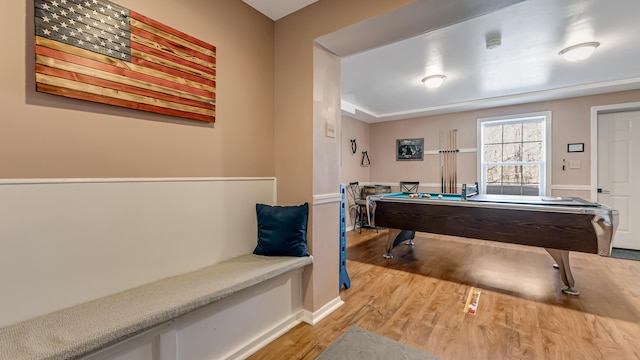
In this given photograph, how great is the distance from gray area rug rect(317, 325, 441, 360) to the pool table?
1662 millimetres

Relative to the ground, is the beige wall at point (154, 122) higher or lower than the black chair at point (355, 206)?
higher

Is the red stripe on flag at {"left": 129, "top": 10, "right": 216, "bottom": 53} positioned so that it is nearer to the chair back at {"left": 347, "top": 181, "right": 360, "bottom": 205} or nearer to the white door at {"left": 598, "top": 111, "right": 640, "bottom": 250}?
the chair back at {"left": 347, "top": 181, "right": 360, "bottom": 205}

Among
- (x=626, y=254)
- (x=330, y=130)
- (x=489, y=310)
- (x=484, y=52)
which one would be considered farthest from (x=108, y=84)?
(x=626, y=254)

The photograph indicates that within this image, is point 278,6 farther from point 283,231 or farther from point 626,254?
point 626,254

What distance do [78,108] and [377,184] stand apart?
5.75 m

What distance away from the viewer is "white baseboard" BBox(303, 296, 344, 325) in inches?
84.0

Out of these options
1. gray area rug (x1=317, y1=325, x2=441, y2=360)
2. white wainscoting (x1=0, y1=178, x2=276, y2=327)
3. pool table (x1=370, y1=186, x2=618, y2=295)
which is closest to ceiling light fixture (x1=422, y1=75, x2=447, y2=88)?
pool table (x1=370, y1=186, x2=618, y2=295)

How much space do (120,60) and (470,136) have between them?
562cm

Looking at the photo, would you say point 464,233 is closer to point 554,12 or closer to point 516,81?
point 554,12

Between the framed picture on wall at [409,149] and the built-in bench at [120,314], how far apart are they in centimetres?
490

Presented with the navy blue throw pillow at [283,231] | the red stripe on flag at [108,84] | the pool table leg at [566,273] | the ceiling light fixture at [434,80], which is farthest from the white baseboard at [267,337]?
the ceiling light fixture at [434,80]

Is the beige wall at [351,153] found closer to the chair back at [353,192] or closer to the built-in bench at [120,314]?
the chair back at [353,192]

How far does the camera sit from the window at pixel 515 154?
4.66 m

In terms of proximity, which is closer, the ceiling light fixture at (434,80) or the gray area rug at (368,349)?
the gray area rug at (368,349)
